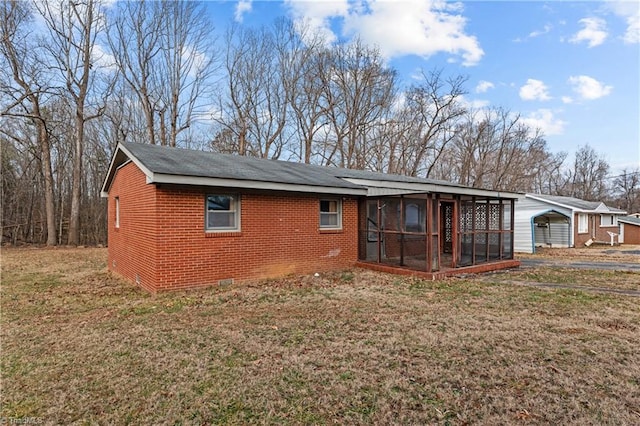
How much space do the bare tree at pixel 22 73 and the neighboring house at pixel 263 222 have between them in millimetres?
10215

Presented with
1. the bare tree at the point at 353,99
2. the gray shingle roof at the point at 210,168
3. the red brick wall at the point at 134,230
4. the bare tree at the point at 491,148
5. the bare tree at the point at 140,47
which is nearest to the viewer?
the gray shingle roof at the point at 210,168

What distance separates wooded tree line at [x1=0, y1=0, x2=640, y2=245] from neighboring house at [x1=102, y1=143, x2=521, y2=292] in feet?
39.9

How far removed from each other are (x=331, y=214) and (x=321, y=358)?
20.6 feet

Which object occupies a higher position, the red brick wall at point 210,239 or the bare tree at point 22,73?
the bare tree at point 22,73

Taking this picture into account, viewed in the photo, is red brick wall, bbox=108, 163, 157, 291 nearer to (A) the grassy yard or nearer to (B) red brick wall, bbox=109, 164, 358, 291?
(B) red brick wall, bbox=109, 164, 358, 291

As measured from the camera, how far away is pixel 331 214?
32.5ft

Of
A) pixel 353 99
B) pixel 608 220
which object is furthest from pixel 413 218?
pixel 608 220

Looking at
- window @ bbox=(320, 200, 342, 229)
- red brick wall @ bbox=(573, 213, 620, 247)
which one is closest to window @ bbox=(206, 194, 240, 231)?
window @ bbox=(320, 200, 342, 229)

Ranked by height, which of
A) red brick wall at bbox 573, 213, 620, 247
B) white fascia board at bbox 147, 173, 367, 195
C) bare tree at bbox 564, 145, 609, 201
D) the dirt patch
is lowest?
the dirt patch

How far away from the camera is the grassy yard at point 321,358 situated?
280cm

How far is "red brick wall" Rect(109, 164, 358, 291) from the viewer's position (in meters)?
7.01

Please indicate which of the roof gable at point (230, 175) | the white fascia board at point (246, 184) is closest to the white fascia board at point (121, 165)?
the roof gable at point (230, 175)

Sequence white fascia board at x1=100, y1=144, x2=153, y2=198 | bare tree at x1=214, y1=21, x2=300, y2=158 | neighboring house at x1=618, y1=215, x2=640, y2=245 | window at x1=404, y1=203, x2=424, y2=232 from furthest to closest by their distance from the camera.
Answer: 1. neighboring house at x1=618, y1=215, x2=640, y2=245
2. bare tree at x1=214, y1=21, x2=300, y2=158
3. window at x1=404, y1=203, x2=424, y2=232
4. white fascia board at x1=100, y1=144, x2=153, y2=198

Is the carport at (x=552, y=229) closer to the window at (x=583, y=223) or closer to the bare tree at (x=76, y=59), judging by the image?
the window at (x=583, y=223)
